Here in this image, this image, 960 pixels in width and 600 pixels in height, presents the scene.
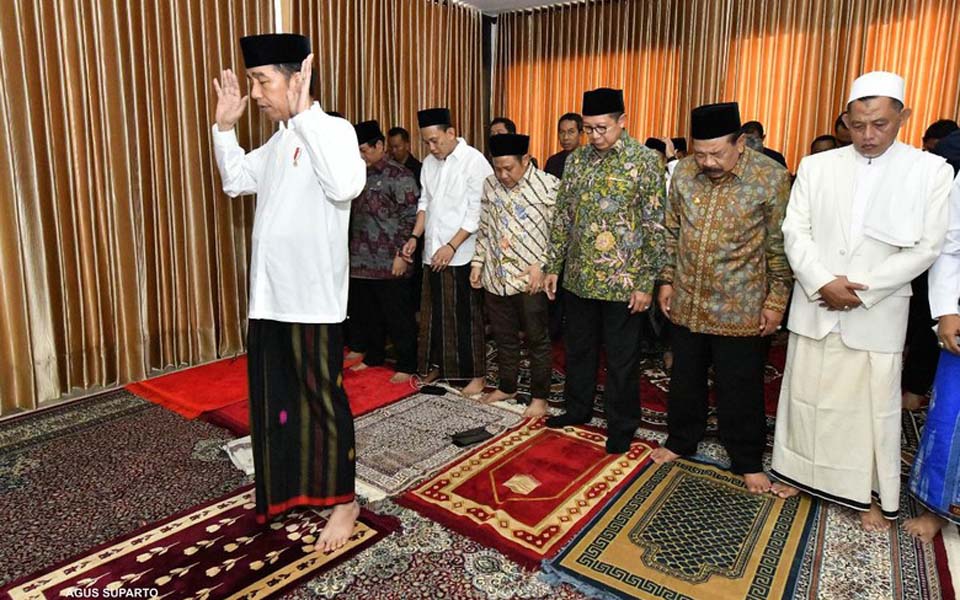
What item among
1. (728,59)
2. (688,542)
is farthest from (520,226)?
(728,59)

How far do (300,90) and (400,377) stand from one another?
2.27m

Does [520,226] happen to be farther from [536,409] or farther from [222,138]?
[222,138]

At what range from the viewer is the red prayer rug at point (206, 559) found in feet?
6.06

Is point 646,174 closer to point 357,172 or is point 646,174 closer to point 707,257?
point 707,257

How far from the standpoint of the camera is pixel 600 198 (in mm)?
2576

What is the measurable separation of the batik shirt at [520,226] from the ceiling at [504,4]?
3804mm

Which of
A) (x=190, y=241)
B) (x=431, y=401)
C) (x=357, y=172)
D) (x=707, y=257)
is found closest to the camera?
(x=357, y=172)

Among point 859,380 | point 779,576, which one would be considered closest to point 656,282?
point 859,380

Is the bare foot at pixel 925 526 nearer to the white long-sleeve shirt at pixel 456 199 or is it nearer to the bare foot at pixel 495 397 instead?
the bare foot at pixel 495 397

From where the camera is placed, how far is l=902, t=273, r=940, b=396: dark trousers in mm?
3268

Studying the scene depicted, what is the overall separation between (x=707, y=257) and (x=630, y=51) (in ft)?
14.3

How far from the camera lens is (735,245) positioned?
88.7 inches

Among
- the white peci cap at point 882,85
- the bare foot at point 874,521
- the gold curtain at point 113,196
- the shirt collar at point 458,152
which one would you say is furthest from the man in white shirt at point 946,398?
the gold curtain at point 113,196

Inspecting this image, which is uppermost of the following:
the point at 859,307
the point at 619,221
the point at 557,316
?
the point at 619,221
